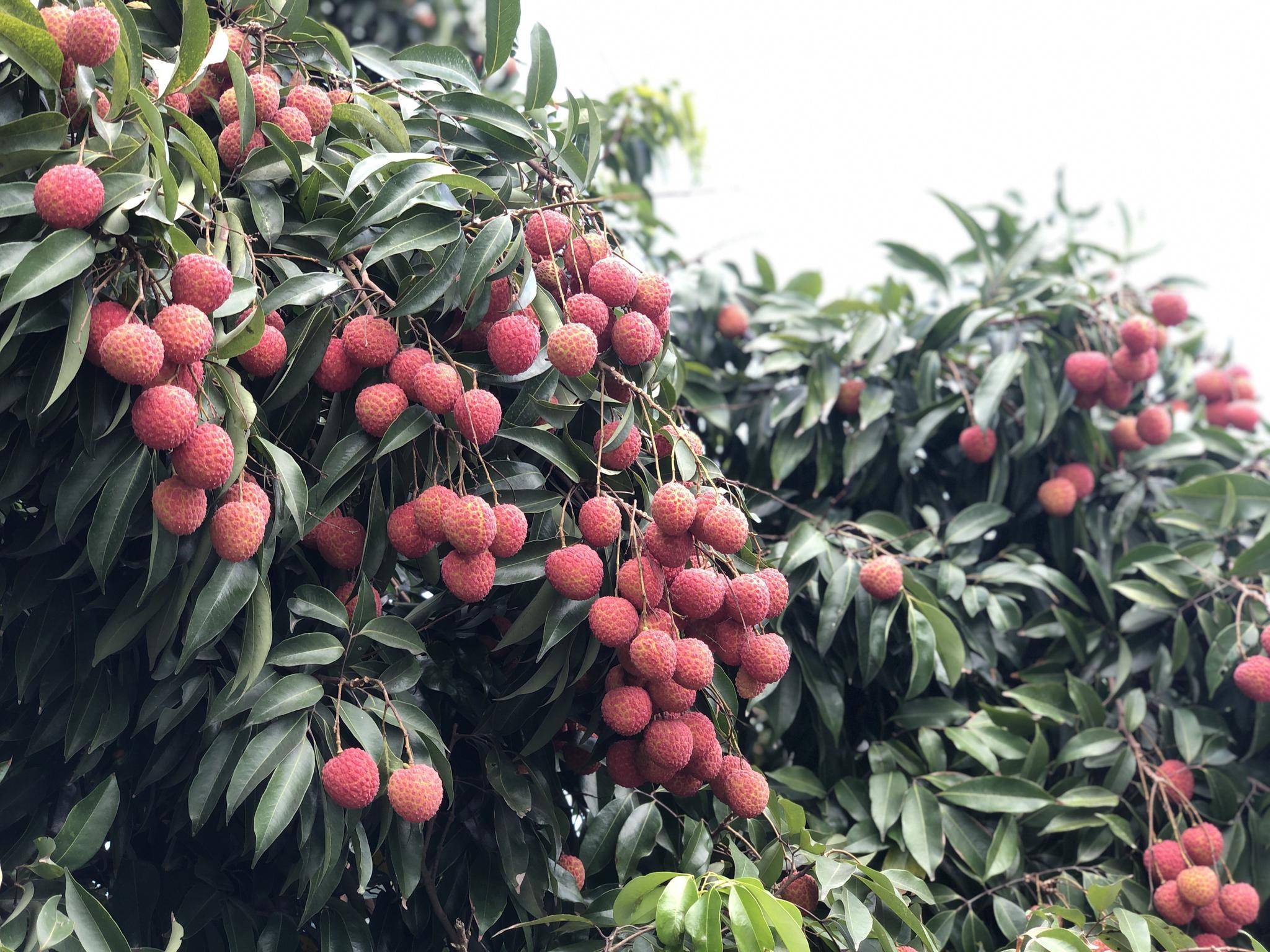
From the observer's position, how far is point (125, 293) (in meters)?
1.24

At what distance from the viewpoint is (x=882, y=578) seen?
196 cm

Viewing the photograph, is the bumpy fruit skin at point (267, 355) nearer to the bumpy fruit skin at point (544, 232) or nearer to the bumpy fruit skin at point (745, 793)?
the bumpy fruit skin at point (544, 232)

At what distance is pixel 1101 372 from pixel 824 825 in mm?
1118

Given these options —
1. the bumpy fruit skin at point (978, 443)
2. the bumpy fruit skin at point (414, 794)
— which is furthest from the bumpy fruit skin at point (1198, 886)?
the bumpy fruit skin at point (414, 794)

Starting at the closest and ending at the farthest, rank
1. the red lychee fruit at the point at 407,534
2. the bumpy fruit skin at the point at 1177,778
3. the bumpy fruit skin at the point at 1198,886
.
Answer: the red lychee fruit at the point at 407,534
the bumpy fruit skin at the point at 1198,886
the bumpy fruit skin at the point at 1177,778

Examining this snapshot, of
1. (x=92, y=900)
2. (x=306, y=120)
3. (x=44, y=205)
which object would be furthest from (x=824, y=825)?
(x=44, y=205)

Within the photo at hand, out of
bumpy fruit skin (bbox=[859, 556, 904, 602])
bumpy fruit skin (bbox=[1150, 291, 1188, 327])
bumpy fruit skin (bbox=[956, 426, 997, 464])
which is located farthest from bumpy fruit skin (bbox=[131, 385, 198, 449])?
bumpy fruit skin (bbox=[1150, 291, 1188, 327])

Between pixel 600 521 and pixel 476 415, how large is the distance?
0.66 feet

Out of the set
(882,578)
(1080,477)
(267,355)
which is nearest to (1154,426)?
(1080,477)

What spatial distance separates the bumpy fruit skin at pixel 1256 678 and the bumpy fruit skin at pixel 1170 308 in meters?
0.99

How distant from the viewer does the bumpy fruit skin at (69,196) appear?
A: 116cm

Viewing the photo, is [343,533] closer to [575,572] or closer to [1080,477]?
[575,572]

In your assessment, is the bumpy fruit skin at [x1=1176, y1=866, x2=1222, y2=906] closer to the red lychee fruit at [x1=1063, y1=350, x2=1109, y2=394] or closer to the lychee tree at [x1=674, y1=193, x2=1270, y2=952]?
the lychee tree at [x1=674, y1=193, x2=1270, y2=952]

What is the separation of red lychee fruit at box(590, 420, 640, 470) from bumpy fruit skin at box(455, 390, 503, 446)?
169 millimetres
